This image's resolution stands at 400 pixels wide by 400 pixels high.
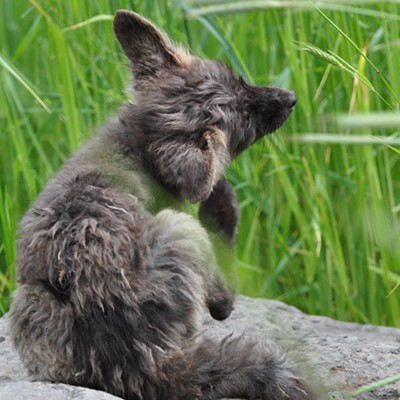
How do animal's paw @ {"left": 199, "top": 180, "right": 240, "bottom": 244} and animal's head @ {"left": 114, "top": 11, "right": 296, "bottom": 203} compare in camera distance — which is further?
animal's paw @ {"left": 199, "top": 180, "right": 240, "bottom": 244}

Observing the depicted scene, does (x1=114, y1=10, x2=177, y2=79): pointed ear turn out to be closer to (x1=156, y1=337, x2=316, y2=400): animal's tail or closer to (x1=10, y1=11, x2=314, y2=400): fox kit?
(x1=10, y1=11, x2=314, y2=400): fox kit

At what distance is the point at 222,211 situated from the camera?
466cm

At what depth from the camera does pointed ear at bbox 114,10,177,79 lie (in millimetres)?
4566

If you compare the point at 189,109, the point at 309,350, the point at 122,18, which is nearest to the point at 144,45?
the point at 122,18

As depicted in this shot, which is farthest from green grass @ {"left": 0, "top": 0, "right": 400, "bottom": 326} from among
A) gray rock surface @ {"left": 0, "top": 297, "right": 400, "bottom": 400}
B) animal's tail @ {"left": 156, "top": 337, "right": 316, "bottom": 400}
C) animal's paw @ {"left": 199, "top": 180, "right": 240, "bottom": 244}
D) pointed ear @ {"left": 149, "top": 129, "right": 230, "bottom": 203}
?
animal's tail @ {"left": 156, "top": 337, "right": 316, "bottom": 400}

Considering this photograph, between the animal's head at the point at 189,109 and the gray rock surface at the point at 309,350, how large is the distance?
76 centimetres

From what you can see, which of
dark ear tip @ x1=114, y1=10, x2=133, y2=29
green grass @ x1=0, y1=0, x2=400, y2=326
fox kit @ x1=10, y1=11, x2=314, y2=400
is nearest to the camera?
fox kit @ x1=10, y1=11, x2=314, y2=400

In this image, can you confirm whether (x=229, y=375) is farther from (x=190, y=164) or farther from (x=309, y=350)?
(x=190, y=164)

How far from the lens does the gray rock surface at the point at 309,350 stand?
3.38 meters

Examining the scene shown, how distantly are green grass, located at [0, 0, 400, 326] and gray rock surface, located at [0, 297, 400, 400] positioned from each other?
40 cm

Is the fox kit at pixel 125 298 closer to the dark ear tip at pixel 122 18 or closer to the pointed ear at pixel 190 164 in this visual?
the pointed ear at pixel 190 164

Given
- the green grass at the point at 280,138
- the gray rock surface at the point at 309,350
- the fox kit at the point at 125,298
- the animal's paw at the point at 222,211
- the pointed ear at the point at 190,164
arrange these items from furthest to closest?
the green grass at the point at 280,138 → the animal's paw at the point at 222,211 → the pointed ear at the point at 190,164 → the fox kit at the point at 125,298 → the gray rock surface at the point at 309,350

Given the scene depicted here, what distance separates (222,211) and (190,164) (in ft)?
2.16

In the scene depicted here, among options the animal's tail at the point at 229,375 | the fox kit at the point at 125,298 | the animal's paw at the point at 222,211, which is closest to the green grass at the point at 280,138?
the animal's paw at the point at 222,211
